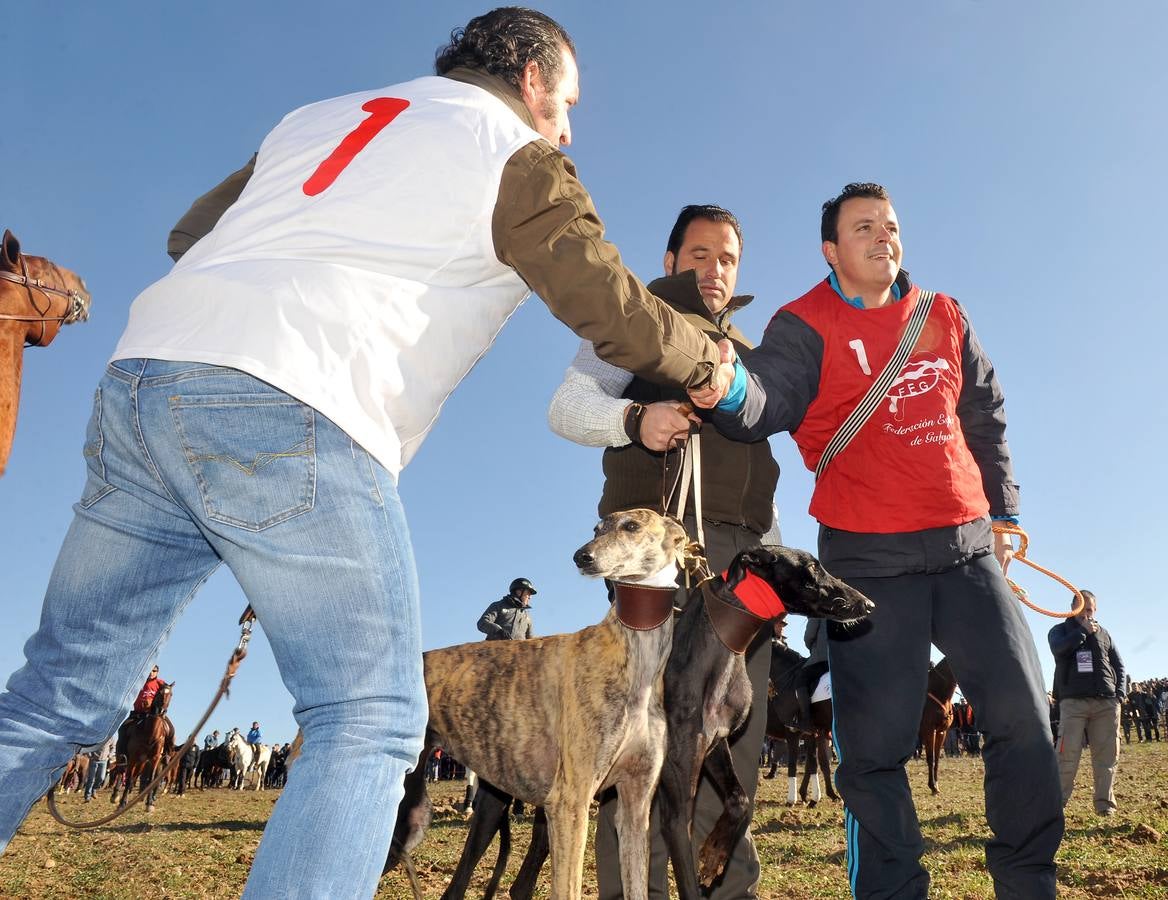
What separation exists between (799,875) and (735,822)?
4.14 metres

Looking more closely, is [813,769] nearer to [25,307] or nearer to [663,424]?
[663,424]

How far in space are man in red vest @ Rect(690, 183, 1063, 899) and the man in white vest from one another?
44.2 inches

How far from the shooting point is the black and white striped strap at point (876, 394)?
4043mm

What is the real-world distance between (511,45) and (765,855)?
8.25 m

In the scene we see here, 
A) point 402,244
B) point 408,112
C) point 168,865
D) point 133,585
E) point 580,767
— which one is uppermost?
point 408,112

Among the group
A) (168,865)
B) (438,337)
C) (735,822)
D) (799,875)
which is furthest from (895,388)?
(168,865)

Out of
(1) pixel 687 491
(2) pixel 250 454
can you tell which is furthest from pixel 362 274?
(1) pixel 687 491

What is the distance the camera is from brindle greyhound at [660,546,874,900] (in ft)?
12.9

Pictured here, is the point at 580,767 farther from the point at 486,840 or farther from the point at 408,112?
the point at 408,112

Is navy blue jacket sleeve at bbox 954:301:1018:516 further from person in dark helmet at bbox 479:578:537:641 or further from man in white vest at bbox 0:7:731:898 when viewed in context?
person in dark helmet at bbox 479:578:537:641

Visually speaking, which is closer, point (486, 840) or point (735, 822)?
point (735, 822)

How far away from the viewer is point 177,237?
288 cm

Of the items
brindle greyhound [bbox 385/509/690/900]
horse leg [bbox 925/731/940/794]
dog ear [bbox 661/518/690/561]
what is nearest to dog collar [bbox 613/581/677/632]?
brindle greyhound [bbox 385/509/690/900]

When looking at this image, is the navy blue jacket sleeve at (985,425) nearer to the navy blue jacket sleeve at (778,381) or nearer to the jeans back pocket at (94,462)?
the navy blue jacket sleeve at (778,381)
